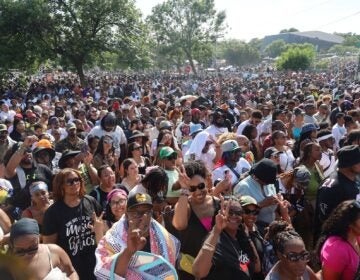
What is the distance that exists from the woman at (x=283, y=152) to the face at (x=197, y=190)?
8.38ft

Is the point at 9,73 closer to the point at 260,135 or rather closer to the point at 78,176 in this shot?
the point at 260,135

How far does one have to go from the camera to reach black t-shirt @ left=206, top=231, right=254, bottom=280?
2.98 meters

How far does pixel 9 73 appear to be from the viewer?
2294cm

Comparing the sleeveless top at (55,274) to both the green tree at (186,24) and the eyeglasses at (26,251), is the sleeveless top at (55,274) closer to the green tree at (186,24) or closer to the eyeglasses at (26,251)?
the eyeglasses at (26,251)

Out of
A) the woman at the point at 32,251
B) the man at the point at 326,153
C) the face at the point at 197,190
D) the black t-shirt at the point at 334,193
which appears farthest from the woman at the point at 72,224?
the man at the point at 326,153

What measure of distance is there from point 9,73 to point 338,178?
22.0m

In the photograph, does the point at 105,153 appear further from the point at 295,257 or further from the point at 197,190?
the point at 295,257

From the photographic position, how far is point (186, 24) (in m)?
48.2

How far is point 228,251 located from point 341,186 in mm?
1400

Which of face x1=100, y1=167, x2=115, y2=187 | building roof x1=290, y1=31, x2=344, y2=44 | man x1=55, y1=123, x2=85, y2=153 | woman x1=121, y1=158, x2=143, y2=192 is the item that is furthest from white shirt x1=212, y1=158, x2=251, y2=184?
building roof x1=290, y1=31, x2=344, y2=44

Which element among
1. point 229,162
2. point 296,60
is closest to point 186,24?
point 296,60

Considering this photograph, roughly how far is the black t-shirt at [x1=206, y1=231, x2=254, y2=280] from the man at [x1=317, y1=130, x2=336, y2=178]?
2802mm

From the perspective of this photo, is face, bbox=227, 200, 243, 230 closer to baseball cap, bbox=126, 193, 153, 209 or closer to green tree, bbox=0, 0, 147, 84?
baseball cap, bbox=126, 193, 153, 209

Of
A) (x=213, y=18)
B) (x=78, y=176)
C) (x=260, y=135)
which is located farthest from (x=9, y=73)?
(x=213, y=18)
